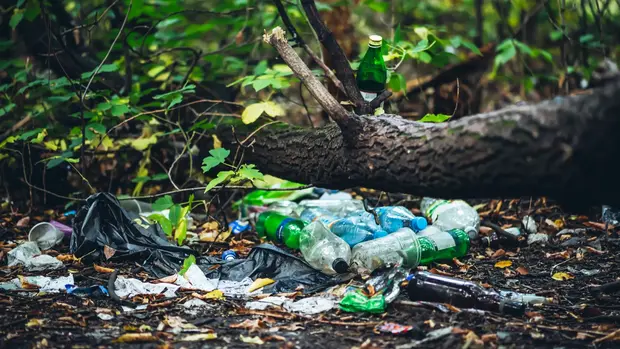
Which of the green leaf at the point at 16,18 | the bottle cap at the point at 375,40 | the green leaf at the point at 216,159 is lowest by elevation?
the green leaf at the point at 216,159

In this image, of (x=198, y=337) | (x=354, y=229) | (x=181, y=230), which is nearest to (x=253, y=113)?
(x=181, y=230)

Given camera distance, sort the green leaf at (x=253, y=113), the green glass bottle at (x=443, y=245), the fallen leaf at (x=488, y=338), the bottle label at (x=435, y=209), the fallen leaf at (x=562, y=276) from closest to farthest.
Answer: the fallen leaf at (x=488, y=338)
the fallen leaf at (x=562, y=276)
the green glass bottle at (x=443, y=245)
the green leaf at (x=253, y=113)
the bottle label at (x=435, y=209)

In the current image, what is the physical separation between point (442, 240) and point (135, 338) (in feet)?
5.68

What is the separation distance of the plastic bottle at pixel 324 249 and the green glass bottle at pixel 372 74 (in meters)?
0.81

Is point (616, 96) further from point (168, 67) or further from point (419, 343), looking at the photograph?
point (168, 67)

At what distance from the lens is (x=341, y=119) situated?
2.74 metres

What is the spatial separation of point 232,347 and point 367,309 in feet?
2.04

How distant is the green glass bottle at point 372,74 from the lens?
3365 millimetres

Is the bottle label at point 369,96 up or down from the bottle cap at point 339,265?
up

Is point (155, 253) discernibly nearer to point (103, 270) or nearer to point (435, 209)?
point (103, 270)

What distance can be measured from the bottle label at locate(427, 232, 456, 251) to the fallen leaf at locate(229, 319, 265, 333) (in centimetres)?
120

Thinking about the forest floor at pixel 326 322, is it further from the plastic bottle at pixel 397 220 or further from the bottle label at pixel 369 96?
the bottle label at pixel 369 96

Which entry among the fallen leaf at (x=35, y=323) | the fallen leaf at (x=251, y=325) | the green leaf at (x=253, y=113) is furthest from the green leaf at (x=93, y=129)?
the fallen leaf at (x=251, y=325)

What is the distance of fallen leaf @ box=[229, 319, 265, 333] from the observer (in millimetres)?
2338
